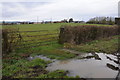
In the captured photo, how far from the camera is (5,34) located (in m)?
6.29

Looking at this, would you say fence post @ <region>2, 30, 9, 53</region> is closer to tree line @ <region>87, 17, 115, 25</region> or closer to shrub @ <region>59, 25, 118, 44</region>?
shrub @ <region>59, 25, 118, 44</region>

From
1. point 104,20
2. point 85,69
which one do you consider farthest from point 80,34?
point 104,20

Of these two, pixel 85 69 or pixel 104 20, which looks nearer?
pixel 85 69

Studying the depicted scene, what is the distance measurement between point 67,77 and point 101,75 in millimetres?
1163

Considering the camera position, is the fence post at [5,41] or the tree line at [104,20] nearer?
the fence post at [5,41]

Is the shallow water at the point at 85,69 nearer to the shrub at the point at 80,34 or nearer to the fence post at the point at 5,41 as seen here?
the fence post at the point at 5,41

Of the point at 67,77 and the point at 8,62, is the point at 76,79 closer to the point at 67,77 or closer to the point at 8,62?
the point at 67,77

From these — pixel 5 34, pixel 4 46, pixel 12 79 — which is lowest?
pixel 12 79

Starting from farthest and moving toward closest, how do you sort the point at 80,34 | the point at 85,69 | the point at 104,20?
the point at 104,20 → the point at 80,34 → the point at 85,69

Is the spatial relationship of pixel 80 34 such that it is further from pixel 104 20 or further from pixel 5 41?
pixel 104 20

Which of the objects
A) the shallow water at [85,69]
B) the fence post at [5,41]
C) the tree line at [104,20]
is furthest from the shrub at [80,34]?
the tree line at [104,20]

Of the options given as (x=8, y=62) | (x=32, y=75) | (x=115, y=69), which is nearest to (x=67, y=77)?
(x=32, y=75)

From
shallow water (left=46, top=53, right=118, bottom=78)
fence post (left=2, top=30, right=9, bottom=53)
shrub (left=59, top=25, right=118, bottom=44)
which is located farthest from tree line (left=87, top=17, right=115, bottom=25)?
fence post (left=2, top=30, right=9, bottom=53)

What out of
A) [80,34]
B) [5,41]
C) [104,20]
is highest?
[104,20]
